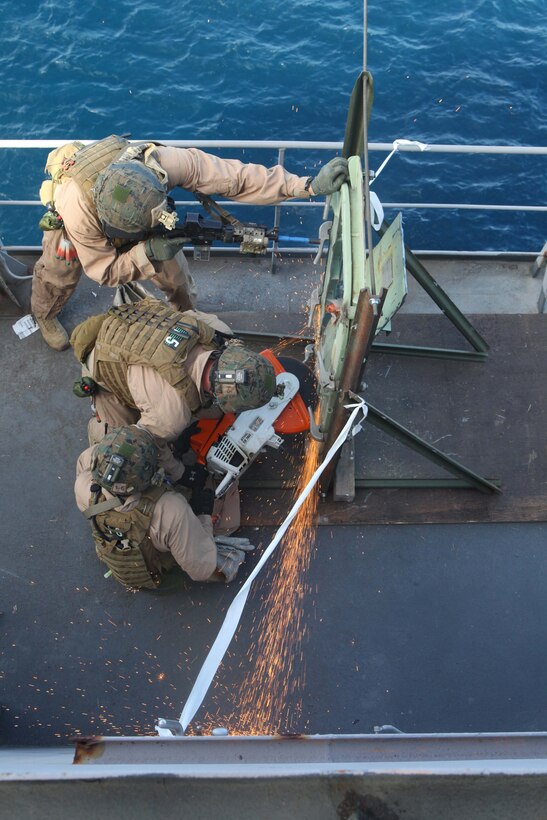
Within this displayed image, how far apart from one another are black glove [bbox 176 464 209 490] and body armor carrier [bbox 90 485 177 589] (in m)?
0.55

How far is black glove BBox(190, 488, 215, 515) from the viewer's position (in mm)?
4918

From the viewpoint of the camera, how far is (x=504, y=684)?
452cm

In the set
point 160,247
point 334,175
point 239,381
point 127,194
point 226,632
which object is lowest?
point 226,632

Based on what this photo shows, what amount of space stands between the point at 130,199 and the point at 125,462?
6.21 feet

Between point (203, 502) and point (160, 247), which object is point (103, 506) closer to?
point (203, 502)

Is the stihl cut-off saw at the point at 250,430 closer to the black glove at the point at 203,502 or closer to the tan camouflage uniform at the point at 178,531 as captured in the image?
the black glove at the point at 203,502

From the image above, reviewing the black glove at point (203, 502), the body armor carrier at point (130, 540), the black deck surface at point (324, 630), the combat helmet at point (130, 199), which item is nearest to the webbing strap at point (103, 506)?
the body armor carrier at point (130, 540)

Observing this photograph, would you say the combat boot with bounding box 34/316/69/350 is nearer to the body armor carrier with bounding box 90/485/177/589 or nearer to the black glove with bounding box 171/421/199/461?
the black glove with bounding box 171/421/199/461

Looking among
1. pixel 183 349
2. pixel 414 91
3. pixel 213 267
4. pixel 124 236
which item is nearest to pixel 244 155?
pixel 414 91

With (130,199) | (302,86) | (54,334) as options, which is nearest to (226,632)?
(130,199)

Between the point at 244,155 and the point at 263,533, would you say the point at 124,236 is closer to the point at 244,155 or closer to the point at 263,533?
the point at 263,533

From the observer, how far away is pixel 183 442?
5246 mm

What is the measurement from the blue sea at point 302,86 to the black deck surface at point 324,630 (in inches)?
272

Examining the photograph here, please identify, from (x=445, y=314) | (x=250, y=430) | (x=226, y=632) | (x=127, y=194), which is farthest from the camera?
(x=445, y=314)
